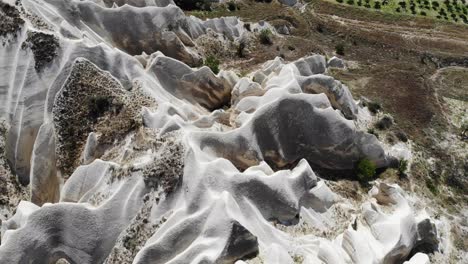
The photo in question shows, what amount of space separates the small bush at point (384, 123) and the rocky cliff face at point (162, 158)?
2532 millimetres

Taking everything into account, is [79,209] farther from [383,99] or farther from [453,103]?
[453,103]

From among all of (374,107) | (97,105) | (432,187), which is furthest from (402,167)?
(97,105)

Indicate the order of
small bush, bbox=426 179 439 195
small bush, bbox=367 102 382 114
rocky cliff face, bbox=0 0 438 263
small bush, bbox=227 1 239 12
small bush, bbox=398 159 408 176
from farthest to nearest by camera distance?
1. small bush, bbox=227 1 239 12
2. small bush, bbox=367 102 382 114
3. small bush, bbox=398 159 408 176
4. small bush, bbox=426 179 439 195
5. rocky cliff face, bbox=0 0 438 263

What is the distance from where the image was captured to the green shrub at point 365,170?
36.0m

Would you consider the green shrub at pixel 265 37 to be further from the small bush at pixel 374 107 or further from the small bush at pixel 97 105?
the small bush at pixel 97 105

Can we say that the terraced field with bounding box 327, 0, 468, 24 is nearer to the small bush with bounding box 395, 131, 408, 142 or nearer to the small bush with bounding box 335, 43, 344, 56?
the small bush with bounding box 335, 43, 344, 56

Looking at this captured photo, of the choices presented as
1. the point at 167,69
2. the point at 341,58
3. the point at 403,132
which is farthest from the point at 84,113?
the point at 341,58

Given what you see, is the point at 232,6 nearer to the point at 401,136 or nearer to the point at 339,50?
the point at 339,50

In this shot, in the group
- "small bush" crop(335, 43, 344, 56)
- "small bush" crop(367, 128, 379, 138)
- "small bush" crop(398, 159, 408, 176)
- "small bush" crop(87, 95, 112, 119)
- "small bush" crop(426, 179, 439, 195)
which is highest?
"small bush" crop(87, 95, 112, 119)

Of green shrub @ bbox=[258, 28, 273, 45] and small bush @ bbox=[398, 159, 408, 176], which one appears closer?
small bush @ bbox=[398, 159, 408, 176]

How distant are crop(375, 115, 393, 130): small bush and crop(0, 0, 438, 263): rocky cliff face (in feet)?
8.31

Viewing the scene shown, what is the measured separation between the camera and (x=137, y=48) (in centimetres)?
4228

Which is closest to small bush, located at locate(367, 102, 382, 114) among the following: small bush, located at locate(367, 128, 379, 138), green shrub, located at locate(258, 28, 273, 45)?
small bush, located at locate(367, 128, 379, 138)

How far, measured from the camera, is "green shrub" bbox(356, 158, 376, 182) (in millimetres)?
36031
